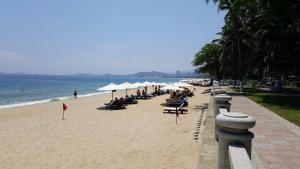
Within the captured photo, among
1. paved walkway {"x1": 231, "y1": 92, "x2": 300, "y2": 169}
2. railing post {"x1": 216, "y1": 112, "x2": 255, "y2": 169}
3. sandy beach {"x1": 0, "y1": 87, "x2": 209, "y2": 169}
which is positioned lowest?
sandy beach {"x1": 0, "y1": 87, "x2": 209, "y2": 169}

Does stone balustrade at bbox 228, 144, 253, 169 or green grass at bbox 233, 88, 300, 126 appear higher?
stone balustrade at bbox 228, 144, 253, 169

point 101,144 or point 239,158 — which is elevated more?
point 239,158

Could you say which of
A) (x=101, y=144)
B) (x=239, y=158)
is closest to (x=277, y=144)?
(x=239, y=158)

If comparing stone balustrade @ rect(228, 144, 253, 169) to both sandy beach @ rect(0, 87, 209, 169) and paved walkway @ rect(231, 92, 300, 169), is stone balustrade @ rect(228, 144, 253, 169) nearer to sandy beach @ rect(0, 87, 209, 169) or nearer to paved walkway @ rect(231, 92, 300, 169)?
paved walkway @ rect(231, 92, 300, 169)

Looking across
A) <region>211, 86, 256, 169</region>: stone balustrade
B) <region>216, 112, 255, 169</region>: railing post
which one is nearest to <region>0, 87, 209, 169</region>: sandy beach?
<region>211, 86, 256, 169</region>: stone balustrade

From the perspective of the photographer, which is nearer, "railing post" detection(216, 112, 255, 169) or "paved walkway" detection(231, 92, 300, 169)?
"railing post" detection(216, 112, 255, 169)

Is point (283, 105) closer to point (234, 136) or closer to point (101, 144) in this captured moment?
point (101, 144)

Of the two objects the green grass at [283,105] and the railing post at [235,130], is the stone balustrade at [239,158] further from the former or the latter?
the green grass at [283,105]

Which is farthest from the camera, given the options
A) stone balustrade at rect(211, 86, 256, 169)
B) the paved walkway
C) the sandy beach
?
the sandy beach

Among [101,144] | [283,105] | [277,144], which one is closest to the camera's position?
[277,144]

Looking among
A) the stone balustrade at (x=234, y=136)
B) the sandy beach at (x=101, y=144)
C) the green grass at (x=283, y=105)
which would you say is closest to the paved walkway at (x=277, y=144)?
the green grass at (x=283, y=105)

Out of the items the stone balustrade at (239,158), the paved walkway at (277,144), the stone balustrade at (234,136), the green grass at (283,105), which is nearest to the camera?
the stone balustrade at (239,158)

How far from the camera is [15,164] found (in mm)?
9656

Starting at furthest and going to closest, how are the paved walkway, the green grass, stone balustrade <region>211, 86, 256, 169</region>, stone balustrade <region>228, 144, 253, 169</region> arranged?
the green grass, the paved walkway, stone balustrade <region>211, 86, 256, 169</region>, stone balustrade <region>228, 144, 253, 169</region>
